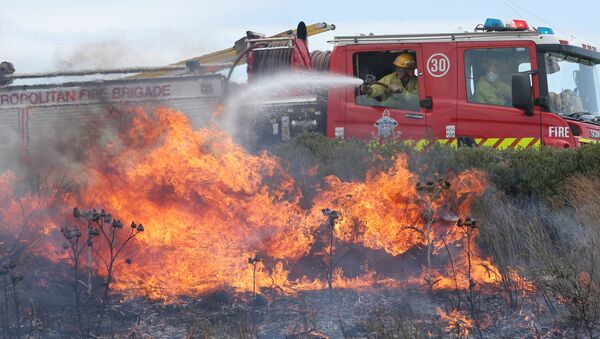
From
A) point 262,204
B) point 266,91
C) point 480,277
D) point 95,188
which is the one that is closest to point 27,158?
point 95,188

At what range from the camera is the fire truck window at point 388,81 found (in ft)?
40.2

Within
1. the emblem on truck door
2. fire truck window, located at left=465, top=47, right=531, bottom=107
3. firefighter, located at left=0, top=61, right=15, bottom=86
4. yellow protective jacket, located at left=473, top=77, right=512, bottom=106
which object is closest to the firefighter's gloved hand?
the emblem on truck door

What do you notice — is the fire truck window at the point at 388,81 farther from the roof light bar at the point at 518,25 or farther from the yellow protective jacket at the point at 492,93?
the roof light bar at the point at 518,25

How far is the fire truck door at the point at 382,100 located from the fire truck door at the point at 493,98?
57cm

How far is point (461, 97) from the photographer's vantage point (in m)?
12.0

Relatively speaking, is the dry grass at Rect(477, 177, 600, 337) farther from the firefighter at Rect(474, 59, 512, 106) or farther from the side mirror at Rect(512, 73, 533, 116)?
the firefighter at Rect(474, 59, 512, 106)

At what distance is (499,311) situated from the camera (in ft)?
25.8

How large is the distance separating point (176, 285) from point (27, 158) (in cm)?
451

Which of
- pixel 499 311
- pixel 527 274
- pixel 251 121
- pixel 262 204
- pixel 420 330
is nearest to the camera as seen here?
pixel 420 330

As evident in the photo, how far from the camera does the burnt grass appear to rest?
24.6 ft

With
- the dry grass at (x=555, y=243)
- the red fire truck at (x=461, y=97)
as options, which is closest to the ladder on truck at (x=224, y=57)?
the red fire truck at (x=461, y=97)

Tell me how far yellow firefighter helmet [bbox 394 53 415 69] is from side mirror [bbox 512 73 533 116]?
149 cm

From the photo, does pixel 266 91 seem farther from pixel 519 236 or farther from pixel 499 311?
pixel 499 311

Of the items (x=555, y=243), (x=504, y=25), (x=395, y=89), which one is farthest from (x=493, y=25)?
(x=555, y=243)
